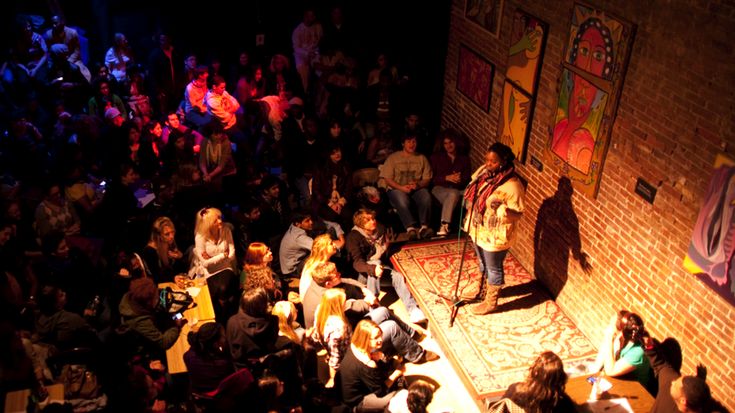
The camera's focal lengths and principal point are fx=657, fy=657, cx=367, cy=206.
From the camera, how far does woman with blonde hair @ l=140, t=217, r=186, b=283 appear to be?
6523 mm

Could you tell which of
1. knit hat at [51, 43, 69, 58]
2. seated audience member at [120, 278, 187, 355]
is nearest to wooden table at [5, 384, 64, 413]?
seated audience member at [120, 278, 187, 355]

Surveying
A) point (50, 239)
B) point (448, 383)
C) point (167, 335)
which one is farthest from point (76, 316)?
point (448, 383)

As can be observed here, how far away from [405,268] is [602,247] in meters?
2.18

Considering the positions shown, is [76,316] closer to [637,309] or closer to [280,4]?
[637,309]

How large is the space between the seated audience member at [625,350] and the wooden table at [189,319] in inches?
136

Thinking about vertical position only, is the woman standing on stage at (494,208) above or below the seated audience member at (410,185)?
above

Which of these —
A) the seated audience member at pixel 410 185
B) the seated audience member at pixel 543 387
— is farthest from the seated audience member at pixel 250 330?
the seated audience member at pixel 410 185

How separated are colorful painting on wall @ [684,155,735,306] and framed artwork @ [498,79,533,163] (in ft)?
7.73

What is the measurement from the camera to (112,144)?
27.1 feet

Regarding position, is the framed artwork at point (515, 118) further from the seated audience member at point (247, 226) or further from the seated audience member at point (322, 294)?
the seated audience member at point (247, 226)

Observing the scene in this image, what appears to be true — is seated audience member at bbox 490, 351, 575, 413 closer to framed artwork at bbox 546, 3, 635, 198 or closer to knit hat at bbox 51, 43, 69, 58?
framed artwork at bbox 546, 3, 635, 198

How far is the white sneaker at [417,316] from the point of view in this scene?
22.6ft

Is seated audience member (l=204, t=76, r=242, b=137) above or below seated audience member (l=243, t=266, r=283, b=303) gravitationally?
above

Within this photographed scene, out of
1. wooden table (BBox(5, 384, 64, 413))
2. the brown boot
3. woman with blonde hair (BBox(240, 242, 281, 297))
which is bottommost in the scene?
the brown boot
